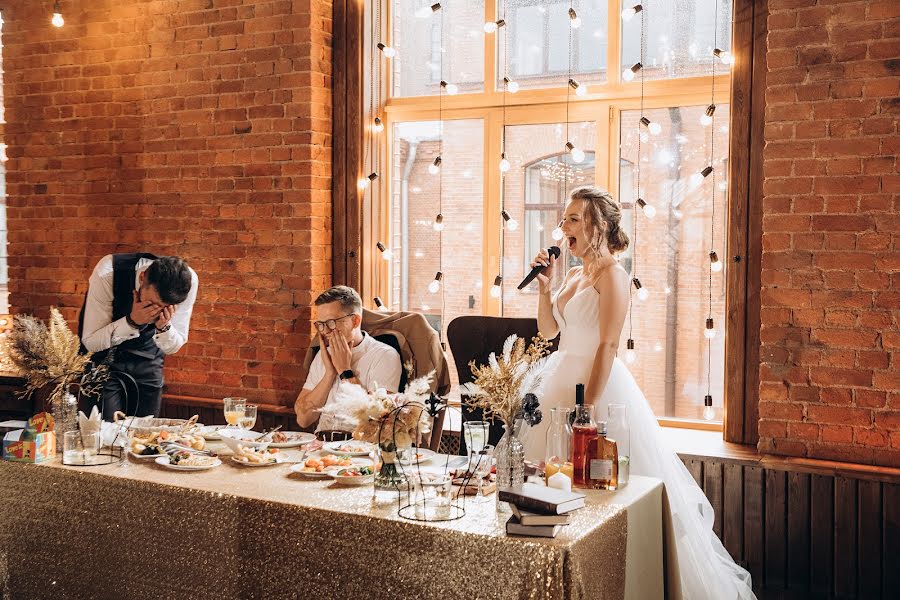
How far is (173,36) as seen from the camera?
4957 mm

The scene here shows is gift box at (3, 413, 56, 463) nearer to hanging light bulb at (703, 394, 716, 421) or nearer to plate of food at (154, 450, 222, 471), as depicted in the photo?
plate of food at (154, 450, 222, 471)

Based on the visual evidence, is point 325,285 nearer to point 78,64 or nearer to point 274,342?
point 274,342

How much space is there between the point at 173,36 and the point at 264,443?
285 cm

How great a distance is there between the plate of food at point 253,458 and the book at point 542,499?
926 mm

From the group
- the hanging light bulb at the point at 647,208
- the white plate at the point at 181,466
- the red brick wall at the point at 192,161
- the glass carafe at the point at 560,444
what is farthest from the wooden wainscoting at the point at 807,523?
the red brick wall at the point at 192,161

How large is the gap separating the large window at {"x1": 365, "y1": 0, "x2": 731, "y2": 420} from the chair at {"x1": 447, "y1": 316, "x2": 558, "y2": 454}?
25.7 inches

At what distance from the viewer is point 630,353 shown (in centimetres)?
425

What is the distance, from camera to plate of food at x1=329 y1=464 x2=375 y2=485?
102 inches

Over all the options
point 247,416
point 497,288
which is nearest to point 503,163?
point 497,288

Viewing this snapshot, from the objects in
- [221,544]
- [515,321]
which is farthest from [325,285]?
[221,544]

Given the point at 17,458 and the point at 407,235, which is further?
the point at 407,235

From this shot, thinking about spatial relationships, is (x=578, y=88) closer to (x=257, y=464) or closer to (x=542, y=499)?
(x=257, y=464)

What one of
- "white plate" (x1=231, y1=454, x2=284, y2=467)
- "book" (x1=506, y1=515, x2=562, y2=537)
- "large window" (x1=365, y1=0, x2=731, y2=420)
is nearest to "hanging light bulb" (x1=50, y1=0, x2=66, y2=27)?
"large window" (x1=365, y1=0, x2=731, y2=420)

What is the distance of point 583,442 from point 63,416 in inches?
67.8
